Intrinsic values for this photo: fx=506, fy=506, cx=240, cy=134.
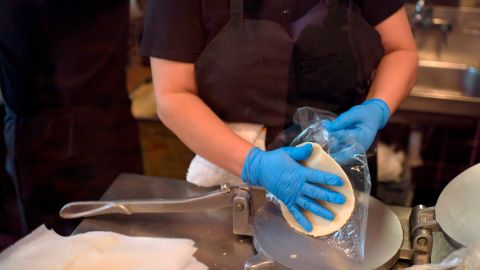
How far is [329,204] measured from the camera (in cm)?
79

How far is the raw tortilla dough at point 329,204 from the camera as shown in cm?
77

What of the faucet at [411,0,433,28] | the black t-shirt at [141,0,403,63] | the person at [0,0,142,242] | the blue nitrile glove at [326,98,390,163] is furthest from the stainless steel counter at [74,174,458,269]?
the faucet at [411,0,433,28]

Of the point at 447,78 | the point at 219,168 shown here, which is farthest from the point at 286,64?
the point at 447,78

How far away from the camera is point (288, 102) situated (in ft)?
3.23

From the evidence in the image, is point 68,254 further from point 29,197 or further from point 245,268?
point 29,197

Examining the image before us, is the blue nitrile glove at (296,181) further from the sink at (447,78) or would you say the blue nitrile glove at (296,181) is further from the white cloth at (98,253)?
the sink at (447,78)

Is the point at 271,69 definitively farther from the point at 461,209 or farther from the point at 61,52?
the point at 61,52

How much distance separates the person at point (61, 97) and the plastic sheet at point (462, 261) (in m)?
0.96

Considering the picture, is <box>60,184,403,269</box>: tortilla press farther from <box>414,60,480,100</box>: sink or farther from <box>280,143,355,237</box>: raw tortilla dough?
<box>414,60,480,100</box>: sink

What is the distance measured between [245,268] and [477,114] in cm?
109

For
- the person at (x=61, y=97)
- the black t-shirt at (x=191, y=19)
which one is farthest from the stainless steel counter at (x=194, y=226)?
the person at (x=61, y=97)

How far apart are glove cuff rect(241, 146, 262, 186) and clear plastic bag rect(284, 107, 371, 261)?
0.08 metres

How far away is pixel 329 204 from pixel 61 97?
0.85 m

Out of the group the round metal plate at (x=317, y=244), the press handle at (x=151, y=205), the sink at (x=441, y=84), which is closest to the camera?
the round metal plate at (x=317, y=244)
